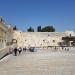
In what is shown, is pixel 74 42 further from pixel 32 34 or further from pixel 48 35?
pixel 32 34

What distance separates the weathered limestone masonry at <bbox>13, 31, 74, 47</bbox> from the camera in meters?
73.3

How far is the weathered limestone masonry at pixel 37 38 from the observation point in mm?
73350

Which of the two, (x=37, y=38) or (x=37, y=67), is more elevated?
(x=37, y=38)

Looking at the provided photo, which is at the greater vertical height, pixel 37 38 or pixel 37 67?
pixel 37 38

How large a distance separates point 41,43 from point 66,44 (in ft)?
27.2

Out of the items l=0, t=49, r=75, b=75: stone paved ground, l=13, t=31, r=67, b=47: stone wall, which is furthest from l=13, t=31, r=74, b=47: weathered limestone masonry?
l=0, t=49, r=75, b=75: stone paved ground

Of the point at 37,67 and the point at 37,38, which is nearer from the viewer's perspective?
the point at 37,67

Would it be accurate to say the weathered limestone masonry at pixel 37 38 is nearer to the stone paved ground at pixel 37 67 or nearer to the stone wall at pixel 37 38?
the stone wall at pixel 37 38

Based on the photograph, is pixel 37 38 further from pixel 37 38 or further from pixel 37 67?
pixel 37 67

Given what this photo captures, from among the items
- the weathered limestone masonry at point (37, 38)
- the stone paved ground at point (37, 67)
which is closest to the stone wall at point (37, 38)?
the weathered limestone masonry at point (37, 38)

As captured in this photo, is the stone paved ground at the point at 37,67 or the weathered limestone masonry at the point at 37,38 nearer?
the stone paved ground at the point at 37,67

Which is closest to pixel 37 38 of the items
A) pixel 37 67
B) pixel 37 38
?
pixel 37 38

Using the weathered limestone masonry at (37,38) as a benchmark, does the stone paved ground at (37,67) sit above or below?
below

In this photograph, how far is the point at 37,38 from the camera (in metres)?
75.2
